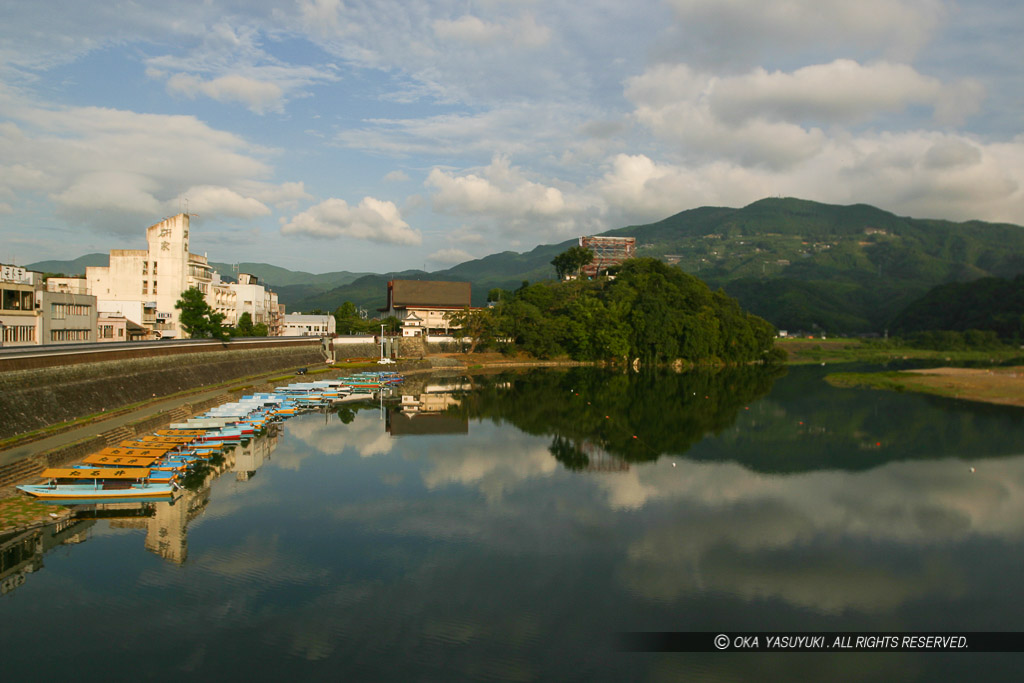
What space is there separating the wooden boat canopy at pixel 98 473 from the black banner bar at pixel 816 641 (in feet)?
57.8

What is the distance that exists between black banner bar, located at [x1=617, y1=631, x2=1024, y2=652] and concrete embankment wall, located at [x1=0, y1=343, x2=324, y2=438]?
932 inches

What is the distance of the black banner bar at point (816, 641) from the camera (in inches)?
528

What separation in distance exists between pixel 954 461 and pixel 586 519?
20.9 m

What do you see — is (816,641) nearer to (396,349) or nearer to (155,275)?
(155,275)

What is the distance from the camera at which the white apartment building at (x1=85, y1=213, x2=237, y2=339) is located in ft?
190

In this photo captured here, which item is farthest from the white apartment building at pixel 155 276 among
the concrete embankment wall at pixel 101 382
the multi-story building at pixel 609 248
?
the multi-story building at pixel 609 248

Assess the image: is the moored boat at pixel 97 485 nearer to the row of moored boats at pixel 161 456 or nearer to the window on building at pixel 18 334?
the row of moored boats at pixel 161 456

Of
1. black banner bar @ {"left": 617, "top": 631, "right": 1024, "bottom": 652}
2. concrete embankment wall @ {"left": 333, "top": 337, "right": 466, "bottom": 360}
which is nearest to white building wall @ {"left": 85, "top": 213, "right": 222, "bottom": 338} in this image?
concrete embankment wall @ {"left": 333, "top": 337, "right": 466, "bottom": 360}

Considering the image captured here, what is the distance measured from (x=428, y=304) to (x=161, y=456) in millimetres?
65695

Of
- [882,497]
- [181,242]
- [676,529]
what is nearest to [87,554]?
[676,529]

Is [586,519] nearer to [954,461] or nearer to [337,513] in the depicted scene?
[337,513]

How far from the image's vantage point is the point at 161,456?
77.5 feet

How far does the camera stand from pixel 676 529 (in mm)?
20172

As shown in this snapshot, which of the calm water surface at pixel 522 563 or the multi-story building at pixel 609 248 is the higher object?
the multi-story building at pixel 609 248
